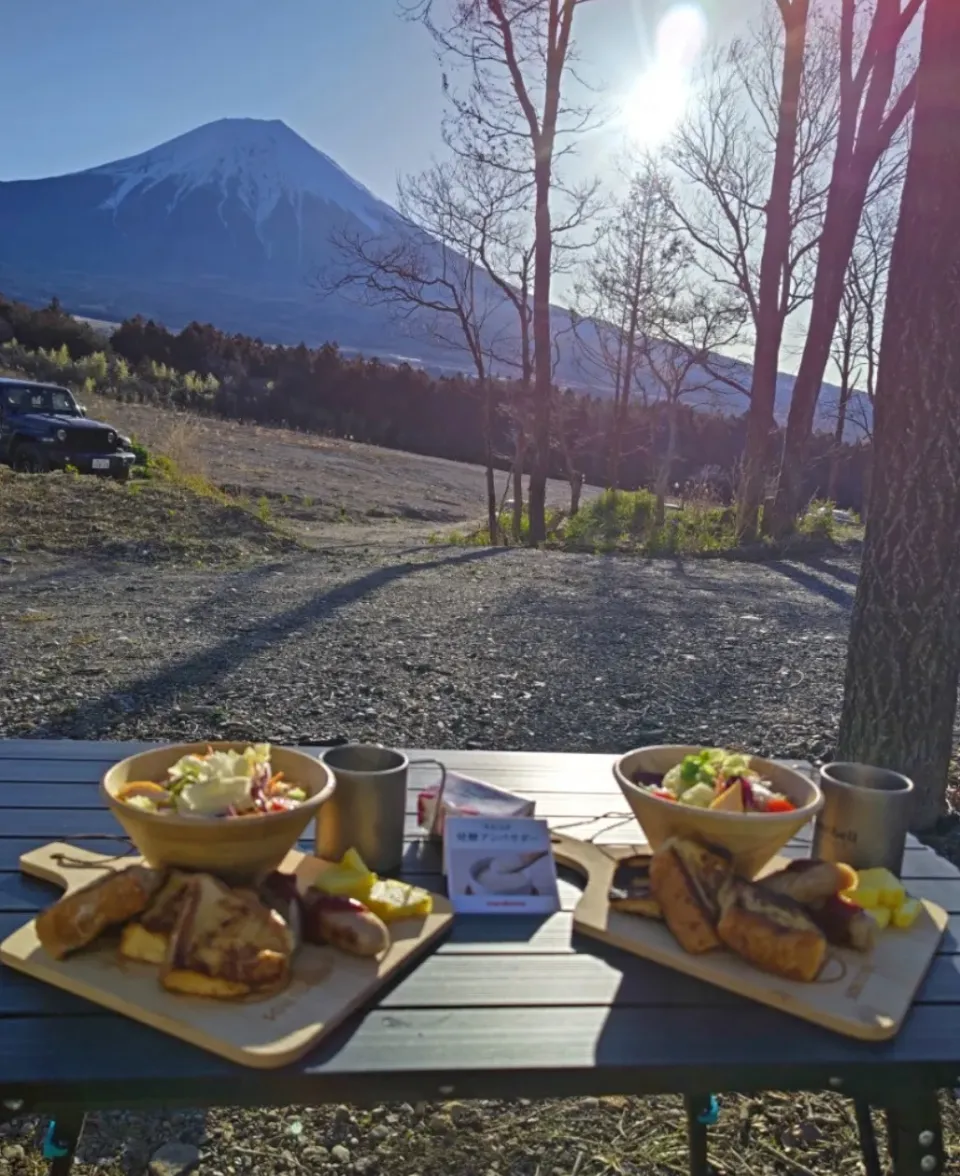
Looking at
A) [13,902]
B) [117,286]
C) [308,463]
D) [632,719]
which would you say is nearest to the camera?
[13,902]

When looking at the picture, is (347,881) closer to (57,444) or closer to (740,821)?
(740,821)

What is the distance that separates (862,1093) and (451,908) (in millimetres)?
496

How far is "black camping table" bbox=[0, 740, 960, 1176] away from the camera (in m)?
0.90

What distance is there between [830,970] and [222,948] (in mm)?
657

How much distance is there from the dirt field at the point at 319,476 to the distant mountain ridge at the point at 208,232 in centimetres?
6523

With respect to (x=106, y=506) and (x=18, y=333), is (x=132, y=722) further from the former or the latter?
(x=18, y=333)

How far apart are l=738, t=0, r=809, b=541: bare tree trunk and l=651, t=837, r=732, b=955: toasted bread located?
9.20m

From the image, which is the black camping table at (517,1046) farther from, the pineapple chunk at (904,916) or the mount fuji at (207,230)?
the mount fuji at (207,230)

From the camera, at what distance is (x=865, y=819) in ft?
4.31

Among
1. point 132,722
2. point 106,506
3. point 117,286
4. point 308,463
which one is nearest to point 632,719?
point 132,722

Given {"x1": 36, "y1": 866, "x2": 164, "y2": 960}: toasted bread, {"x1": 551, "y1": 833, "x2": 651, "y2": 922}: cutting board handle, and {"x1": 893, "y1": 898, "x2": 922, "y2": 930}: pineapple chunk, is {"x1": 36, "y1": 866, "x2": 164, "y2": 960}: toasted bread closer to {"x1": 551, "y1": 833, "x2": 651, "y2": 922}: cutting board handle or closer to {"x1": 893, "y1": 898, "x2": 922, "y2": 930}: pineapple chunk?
{"x1": 551, "y1": 833, "x2": 651, "y2": 922}: cutting board handle

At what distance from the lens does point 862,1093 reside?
3.23 ft

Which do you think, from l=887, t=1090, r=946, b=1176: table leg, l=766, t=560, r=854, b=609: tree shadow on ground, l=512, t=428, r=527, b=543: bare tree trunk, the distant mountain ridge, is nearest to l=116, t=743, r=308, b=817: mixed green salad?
l=887, t=1090, r=946, b=1176: table leg

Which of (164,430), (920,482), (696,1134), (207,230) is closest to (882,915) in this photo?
(696,1134)
